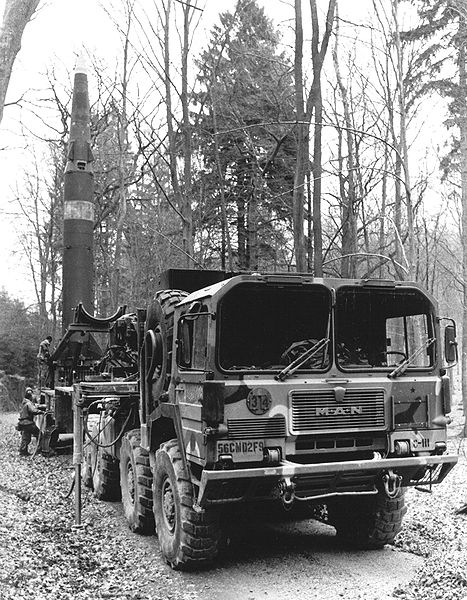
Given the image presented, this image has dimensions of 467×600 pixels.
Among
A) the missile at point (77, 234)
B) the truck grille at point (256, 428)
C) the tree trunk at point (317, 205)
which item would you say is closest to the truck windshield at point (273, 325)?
the truck grille at point (256, 428)

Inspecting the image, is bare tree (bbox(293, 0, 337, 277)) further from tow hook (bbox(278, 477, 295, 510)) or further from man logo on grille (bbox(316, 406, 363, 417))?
tow hook (bbox(278, 477, 295, 510))

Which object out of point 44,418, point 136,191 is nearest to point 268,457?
point 44,418

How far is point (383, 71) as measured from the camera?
53.0ft

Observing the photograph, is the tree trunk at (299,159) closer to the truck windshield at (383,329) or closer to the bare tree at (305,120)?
the bare tree at (305,120)

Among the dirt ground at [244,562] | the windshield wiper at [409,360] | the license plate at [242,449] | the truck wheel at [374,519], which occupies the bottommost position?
the dirt ground at [244,562]

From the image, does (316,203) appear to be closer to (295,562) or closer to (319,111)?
(319,111)

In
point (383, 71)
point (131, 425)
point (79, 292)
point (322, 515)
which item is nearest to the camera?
point (322, 515)

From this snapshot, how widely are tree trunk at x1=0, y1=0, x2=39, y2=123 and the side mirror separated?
5.11 metres

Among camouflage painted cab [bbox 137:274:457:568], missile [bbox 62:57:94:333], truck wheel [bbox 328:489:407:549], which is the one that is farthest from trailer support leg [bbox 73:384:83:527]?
missile [bbox 62:57:94:333]

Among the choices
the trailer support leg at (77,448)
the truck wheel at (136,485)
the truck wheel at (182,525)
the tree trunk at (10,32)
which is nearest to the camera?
the truck wheel at (182,525)

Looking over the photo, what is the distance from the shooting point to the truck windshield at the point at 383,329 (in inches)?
280

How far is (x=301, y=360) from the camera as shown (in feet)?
22.1

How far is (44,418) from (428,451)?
11228 mm

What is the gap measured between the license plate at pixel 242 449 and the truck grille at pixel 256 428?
2.1 inches
